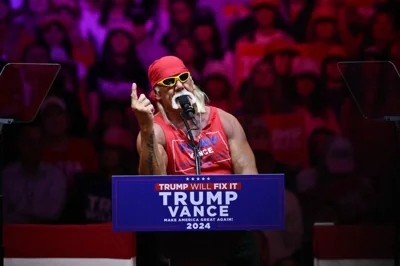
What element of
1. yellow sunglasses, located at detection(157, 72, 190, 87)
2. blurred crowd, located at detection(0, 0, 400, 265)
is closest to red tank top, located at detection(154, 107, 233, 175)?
yellow sunglasses, located at detection(157, 72, 190, 87)

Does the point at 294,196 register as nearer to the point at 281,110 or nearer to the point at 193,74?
the point at 281,110

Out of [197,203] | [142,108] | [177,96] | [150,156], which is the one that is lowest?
[197,203]

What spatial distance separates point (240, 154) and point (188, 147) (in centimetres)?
34

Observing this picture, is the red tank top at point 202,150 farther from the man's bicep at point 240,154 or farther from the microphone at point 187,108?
the microphone at point 187,108

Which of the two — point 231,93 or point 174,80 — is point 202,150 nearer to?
point 174,80

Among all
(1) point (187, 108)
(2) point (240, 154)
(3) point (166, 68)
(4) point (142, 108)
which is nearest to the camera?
(4) point (142, 108)

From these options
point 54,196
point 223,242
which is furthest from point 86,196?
point 223,242

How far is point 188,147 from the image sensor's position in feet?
11.5

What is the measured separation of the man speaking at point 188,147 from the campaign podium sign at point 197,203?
0.81 ft

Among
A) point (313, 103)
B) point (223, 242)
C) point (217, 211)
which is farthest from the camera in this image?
point (313, 103)

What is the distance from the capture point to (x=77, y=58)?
4949mm

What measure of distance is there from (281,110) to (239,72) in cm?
39

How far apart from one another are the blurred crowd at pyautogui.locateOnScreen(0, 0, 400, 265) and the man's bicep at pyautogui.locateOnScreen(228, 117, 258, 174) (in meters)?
1.14

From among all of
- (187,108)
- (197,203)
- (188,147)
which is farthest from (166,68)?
(197,203)
